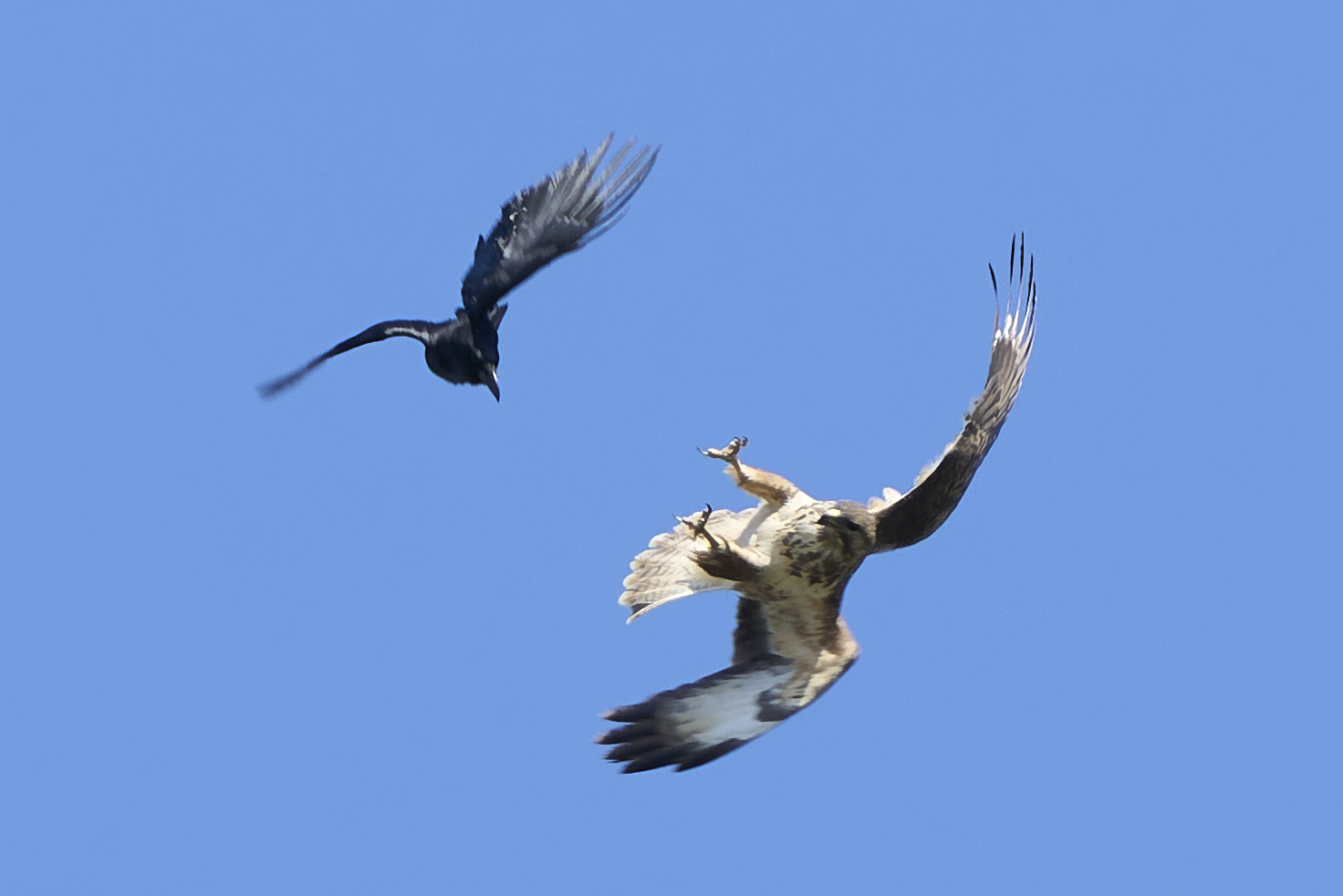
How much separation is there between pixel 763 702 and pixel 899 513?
4.53ft

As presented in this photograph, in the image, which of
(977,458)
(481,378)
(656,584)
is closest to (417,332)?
(481,378)

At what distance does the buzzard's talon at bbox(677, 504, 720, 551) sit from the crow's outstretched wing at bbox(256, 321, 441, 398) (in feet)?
5.99

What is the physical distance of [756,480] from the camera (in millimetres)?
16719

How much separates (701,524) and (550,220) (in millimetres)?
1960

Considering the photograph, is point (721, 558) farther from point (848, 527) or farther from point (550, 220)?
point (550, 220)

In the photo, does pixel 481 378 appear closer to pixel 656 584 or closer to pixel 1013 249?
pixel 656 584

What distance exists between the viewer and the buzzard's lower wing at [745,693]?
16.1 m

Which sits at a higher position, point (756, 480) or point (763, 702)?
point (756, 480)

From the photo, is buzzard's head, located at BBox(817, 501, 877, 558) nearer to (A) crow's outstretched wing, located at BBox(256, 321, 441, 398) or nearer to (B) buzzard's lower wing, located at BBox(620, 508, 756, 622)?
(B) buzzard's lower wing, located at BBox(620, 508, 756, 622)

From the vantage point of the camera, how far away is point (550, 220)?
1568 centimetres

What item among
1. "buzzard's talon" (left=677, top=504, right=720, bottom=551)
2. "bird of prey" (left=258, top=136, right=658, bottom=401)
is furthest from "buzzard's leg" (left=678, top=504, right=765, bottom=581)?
"bird of prey" (left=258, top=136, right=658, bottom=401)

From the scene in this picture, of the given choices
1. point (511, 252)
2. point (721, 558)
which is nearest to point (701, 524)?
point (721, 558)

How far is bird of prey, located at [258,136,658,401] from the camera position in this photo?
1562 centimetres

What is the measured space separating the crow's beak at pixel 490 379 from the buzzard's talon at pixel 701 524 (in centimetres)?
128
